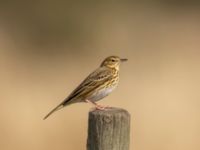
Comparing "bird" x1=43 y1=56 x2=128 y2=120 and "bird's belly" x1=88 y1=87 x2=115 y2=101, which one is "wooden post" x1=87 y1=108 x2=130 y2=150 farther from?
"bird's belly" x1=88 y1=87 x2=115 y2=101

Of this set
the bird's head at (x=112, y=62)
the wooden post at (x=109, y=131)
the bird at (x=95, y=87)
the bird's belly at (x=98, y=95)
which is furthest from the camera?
the bird's head at (x=112, y=62)

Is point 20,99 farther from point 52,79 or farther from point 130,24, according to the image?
point 130,24

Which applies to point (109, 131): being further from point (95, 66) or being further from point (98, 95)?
point (95, 66)

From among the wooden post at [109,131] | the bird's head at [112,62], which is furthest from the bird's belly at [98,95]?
the wooden post at [109,131]

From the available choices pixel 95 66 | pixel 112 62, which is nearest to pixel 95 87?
pixel 112 62

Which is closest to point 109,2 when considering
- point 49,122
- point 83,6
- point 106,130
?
point 83,6

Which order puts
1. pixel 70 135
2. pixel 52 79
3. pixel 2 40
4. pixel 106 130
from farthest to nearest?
pixel 2 40
pixel 52 79
pixel 70 135
pixel 106 130

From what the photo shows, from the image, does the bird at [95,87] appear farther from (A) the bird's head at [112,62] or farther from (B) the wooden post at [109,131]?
(B) the wooden post at [109,131]
